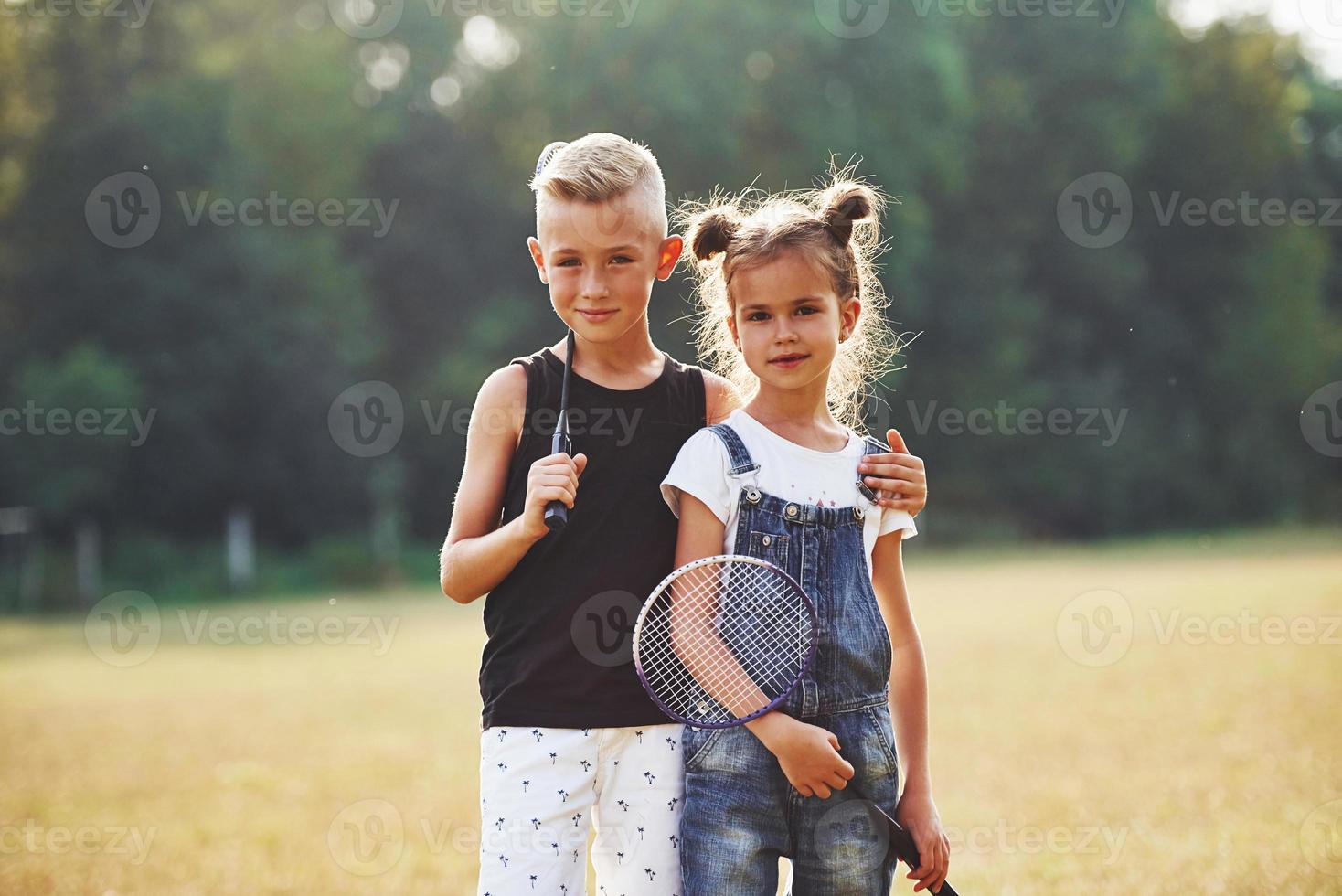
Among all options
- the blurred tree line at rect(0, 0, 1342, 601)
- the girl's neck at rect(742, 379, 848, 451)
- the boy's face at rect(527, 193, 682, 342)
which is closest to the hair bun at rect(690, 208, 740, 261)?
the boy's face at rect(527, 193, 682, 342)

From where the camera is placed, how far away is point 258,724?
1062cm

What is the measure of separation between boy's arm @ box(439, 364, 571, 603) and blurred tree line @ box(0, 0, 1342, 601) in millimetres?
22913

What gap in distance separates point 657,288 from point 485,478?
2933 cm

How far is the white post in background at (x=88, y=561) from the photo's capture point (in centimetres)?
2283

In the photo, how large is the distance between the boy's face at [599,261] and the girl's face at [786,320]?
0.84ft

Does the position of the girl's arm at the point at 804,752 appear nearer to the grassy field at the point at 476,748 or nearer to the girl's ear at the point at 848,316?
the girl's ear at the point at 848,316

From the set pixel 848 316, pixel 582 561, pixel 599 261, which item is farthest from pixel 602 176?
pixel 582 561

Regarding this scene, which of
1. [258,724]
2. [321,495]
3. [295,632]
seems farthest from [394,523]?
[258,724]

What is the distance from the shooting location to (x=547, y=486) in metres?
2.98

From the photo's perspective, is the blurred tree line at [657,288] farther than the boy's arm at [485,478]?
Yes

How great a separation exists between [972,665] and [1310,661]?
281cm

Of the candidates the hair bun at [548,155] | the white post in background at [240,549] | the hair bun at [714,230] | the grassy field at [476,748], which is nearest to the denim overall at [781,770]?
the hair bun at [714,230]

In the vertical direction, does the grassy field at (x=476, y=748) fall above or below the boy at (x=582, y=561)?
below

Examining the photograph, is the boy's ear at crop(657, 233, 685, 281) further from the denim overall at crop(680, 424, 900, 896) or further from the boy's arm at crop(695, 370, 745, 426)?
the denim overall at crop(680, 424, 900, 896)
